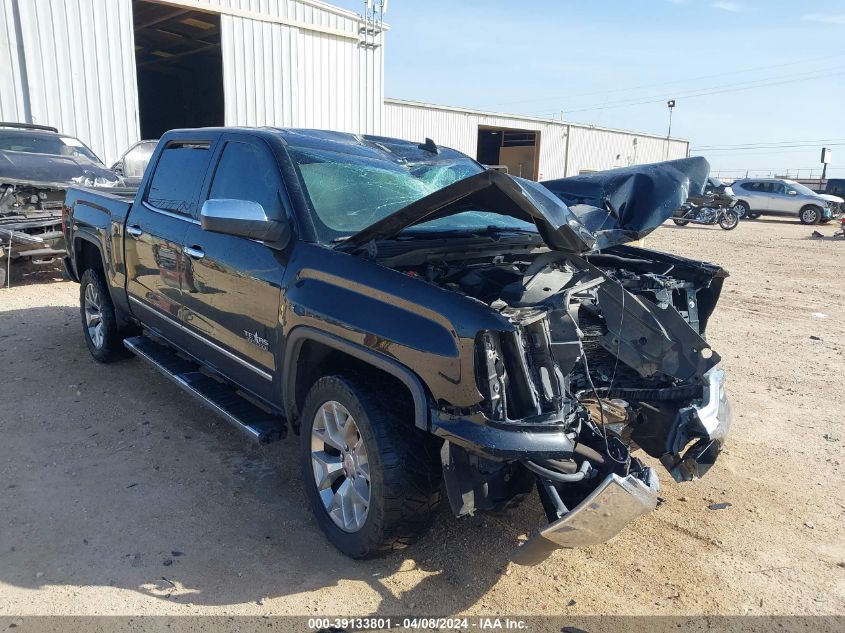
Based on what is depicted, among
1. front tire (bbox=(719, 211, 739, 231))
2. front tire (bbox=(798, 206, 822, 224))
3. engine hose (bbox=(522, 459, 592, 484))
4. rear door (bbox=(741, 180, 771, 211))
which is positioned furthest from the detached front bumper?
rear door (bbox=(741, 180, 771, 211))

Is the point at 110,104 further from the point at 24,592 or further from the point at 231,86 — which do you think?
the point at 24,592

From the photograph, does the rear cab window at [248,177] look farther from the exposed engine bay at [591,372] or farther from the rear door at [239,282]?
the exposed engine bay at [591,372]

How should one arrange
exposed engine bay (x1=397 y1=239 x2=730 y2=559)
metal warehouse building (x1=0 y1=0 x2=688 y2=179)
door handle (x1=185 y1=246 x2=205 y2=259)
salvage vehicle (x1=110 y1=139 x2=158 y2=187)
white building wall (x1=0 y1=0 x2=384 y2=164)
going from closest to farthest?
exposed engine bay (x1=397 y1=239 x2=730 y2=559) < door handle (x1=185 y1=246 x2=205 y2=259) < salvage vehicle (x1=110 y1=139 x2=158 y2=187) < white building wall (x1=0 y1=0 x2=384 y2=164) < metal warehouse building (x1=0 y1=0 x2=688 y2=179)

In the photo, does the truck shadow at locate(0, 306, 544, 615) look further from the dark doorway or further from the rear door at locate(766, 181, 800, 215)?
the rear door at locate(766, 181, 800, 215)

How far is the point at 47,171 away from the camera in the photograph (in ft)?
31.0

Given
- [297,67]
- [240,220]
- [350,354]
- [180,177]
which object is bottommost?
[350,354]

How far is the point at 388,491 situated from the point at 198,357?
207 cm

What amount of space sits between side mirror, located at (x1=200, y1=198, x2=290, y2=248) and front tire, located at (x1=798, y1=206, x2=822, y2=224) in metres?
A: 27.9

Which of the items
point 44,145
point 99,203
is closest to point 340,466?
point 99,203

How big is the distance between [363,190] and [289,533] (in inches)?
75.5

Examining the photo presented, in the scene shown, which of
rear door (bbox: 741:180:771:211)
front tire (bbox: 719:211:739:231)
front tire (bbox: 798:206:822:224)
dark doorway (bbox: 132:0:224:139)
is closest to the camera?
dark doorway (bbox: 132:0:224:139)

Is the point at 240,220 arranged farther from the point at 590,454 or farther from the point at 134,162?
the point at 134,162

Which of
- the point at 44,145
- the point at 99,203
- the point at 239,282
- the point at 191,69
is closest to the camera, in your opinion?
the point at 239,282

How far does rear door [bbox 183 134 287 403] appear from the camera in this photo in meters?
3.42
